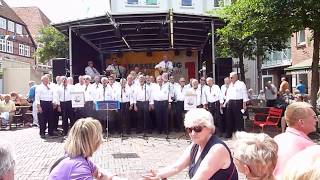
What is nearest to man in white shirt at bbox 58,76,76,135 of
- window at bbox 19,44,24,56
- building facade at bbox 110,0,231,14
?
building facade at bbox 110,0,231,14

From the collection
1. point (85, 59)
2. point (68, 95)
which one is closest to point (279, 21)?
point (68, 95)

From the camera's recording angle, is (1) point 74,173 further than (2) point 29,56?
No

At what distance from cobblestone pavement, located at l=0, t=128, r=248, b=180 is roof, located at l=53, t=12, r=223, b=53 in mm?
3981

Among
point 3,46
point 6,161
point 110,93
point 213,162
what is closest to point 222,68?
point 110,93

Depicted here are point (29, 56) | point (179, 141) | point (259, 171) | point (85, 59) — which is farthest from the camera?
point (29, 56)

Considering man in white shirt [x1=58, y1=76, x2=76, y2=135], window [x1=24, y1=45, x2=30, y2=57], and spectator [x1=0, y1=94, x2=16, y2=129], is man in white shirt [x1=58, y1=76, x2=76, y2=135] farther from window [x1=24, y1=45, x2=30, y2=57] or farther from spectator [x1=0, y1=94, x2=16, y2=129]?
window [x1=24, y1=45, x2=30, y2=57]

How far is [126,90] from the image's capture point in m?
15.9

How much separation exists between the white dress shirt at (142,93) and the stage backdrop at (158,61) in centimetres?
582

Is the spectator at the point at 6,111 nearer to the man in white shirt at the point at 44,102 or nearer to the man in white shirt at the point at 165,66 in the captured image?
the man in white shirt at the point at 44,102

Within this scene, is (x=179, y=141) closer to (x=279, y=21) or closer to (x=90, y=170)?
(x=279, y=21)

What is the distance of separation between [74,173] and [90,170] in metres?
0.20

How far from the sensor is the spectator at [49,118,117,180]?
415 centimetres

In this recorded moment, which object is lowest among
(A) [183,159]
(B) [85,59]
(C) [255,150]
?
(A) [183,159]

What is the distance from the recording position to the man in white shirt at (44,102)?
15.3 meters
